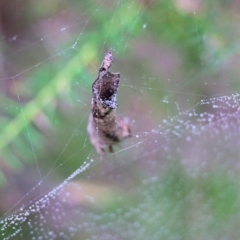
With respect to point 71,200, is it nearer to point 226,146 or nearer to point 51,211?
point 51,211

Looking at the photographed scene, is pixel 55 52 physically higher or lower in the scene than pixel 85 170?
higher

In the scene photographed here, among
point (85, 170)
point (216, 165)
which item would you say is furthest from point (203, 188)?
point (85, 170)

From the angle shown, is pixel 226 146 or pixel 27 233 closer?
pixel 27 233

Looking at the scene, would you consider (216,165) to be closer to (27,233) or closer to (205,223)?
(205,223)

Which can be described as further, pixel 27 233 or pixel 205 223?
pixel 205 223

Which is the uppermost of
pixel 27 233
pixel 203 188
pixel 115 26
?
pixel 115 26

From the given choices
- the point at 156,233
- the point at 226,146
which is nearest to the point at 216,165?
the point at 226,146
